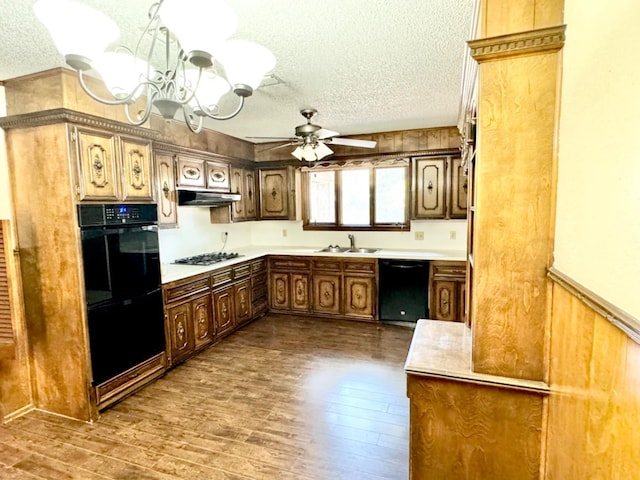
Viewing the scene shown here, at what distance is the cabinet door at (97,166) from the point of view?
8.15ft

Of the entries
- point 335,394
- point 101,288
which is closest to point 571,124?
point 335,394

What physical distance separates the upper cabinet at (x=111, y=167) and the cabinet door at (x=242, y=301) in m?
1.74

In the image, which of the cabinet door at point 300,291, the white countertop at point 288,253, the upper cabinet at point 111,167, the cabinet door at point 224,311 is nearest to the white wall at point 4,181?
the upper cabinet at point 111,167

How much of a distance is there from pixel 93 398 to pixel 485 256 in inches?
112

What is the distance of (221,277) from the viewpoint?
407cm

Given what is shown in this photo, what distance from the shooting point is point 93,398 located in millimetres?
2621

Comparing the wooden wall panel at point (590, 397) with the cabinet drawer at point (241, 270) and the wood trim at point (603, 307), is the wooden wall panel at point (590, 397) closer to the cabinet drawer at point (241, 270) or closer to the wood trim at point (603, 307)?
the wood trim at point (603, 307)

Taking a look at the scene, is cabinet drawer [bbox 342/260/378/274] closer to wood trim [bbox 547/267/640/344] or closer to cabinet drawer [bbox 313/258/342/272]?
cabinet drawer [bbox 313/258/342/272]

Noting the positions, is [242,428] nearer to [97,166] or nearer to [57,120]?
[97,166]

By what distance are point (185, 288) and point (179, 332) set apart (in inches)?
16.9

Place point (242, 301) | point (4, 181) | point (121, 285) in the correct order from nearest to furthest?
point (4, 181), point (121, 285), point (242, 301)

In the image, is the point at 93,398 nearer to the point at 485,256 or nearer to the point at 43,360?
the point at 43,360

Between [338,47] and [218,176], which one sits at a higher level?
[338,47]

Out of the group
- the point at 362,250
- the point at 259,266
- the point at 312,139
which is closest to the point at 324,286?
the point at 362,250
